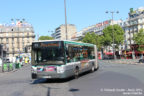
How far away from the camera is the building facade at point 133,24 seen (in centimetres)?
8971

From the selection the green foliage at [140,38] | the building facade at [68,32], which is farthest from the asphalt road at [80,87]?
the building facade at [68,32]

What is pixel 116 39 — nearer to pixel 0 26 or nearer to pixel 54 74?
pixel 0 26

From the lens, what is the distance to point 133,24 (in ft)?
303

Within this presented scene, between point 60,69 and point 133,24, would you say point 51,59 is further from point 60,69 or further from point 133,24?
point 133,24

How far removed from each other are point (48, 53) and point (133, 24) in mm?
82068

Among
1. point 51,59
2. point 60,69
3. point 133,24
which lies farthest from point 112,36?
point 60,69

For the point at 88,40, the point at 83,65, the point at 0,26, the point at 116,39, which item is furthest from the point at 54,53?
the point at 0,26

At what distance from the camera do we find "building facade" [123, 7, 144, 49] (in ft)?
294

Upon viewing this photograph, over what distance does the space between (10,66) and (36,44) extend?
21203 millimetres

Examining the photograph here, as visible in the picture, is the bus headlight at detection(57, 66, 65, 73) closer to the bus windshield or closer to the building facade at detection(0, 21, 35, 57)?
the bus windshield

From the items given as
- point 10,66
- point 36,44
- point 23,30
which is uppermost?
point 23,30

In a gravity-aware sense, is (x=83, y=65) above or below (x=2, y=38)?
below

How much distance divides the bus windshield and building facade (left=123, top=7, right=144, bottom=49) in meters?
78.8

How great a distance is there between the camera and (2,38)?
117 meters
